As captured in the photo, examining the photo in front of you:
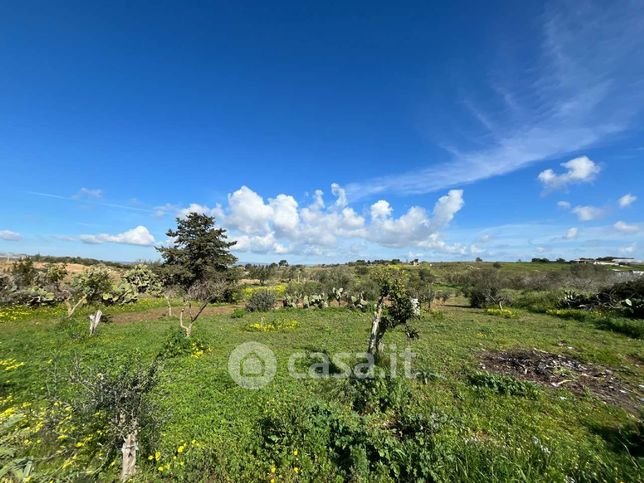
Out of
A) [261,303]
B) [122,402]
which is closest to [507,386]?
[122,402]

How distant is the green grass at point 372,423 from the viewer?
14.4 feet

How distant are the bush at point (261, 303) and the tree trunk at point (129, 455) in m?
18.1

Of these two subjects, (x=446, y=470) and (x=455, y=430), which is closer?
(x=446, y=470)

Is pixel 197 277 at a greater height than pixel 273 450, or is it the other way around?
pixel 197 277

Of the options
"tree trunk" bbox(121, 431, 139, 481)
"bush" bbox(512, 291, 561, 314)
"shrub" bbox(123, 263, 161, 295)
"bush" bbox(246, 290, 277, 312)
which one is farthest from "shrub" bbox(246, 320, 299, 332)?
"bush" bbox(512, 291, 561, 314)

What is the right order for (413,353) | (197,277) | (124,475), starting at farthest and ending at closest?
(197,277) < (413,353) < (124,475)

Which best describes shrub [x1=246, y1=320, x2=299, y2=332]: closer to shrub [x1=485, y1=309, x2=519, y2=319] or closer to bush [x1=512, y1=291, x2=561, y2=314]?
shrub [x1=485, y1=309, x2=519, y2=319]

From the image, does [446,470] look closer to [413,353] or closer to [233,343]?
[413,353]

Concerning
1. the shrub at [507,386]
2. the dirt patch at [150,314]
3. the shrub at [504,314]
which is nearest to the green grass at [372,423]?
the shrub at [507,386]

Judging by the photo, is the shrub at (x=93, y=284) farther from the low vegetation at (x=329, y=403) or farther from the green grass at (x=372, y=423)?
the green grass at (x=372, y=423)

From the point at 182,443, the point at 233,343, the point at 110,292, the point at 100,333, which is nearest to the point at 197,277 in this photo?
the point at 110,292

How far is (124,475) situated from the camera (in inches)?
160

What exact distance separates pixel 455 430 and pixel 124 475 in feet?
17.7

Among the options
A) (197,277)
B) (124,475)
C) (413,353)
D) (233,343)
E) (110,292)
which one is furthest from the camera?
(197,277)
